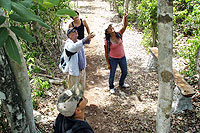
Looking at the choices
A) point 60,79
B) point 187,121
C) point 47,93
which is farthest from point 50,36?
point 187,121

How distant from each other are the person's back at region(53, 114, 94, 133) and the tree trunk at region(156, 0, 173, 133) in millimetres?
1073

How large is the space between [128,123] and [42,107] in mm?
1833

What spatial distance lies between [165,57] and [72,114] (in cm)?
127

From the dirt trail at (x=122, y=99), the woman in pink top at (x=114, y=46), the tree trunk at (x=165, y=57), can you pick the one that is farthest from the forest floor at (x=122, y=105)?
the tree trunk at (x=165, y=57)

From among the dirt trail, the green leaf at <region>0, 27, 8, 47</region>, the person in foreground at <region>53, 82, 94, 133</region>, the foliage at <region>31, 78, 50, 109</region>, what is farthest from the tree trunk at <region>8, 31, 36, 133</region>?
the dirt trail

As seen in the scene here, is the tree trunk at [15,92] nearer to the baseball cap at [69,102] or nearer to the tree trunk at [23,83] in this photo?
the tree trunk at [23,83]

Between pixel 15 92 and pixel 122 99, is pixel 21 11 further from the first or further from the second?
pixel 122 99

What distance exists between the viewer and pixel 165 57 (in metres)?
2.31

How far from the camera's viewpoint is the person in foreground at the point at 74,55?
3.42 meters

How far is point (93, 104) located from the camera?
4.55 metres

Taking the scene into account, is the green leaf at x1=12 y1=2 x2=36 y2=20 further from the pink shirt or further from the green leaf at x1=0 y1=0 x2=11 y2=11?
the pink shirt

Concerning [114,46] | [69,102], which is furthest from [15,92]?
[114,46]

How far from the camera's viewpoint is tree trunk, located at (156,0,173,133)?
7.21 feet

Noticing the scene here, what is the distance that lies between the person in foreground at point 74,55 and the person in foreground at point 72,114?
1.38m
